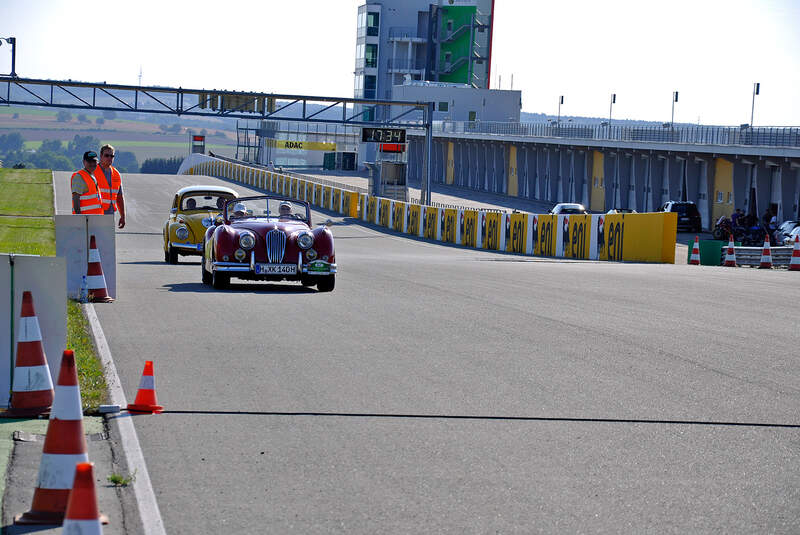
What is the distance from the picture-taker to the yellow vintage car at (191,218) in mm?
20438

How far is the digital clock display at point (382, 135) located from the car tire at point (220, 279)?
44.5 m

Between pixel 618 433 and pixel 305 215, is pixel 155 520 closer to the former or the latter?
pixel 618 433

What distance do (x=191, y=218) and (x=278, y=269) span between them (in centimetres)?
629

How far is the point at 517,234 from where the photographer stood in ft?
115

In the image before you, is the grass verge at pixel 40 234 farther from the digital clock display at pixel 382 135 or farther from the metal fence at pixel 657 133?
the metal fence at pixel 657 133

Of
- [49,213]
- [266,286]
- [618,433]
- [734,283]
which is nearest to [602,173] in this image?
[49,213]

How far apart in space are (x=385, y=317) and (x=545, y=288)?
499 cm

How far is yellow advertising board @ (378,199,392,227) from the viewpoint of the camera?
48.4 meters

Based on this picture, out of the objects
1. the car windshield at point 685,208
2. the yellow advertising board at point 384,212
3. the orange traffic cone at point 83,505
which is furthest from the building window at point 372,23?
the orange traffic cone at point 83,505

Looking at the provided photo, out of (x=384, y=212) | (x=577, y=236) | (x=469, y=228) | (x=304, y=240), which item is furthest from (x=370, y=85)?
(x=304, y=240)

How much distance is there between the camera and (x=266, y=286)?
1614 centimetres

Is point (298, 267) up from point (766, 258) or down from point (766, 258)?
up

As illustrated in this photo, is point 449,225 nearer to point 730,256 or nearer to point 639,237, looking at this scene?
point 639,237

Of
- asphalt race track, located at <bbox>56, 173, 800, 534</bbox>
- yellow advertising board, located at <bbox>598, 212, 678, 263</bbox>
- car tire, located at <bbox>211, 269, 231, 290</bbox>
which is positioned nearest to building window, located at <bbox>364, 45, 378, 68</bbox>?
yellow advertising board, located at <bbox>598, 212, 678, 263</bbox>
